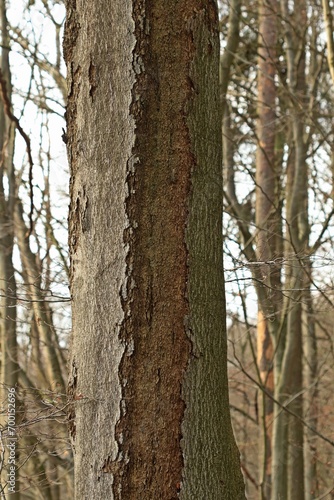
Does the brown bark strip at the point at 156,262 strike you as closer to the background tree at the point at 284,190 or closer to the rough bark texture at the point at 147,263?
the rough bark texture at the point at 147,263

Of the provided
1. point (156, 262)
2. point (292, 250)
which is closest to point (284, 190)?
point (292, 250)

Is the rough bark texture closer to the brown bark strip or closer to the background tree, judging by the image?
the brown bark strip

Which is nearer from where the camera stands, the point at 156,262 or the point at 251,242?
the point at 156,262

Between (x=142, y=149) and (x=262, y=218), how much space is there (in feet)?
16.4

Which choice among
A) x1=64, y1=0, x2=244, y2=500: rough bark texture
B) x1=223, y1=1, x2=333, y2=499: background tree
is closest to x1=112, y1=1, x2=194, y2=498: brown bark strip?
x1=64, y1=0, x2=244, y2=500: rough bark texture

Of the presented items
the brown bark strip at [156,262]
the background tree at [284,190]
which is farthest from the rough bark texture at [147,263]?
the background tree at [284,190]

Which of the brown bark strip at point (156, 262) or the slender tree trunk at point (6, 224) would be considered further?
the slender tree trunk at point (6, 224)

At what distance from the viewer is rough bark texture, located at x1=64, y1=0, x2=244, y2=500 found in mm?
1839

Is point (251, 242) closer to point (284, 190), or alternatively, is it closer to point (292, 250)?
point (292, 250)

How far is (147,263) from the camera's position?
6.11ft

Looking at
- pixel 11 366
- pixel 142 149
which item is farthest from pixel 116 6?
pixel 11 366

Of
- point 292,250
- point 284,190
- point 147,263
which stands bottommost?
point 147,263

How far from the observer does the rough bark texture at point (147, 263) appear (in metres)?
1.84

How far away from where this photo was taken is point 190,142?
194 cm
